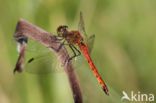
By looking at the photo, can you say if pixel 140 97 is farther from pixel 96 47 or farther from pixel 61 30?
pixel 61 30

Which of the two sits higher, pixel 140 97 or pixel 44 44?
pixel 44 44

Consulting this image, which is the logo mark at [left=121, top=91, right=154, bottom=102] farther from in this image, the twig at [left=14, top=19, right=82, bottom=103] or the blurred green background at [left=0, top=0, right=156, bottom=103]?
the twig at [left=14, top=19, right=82, bottom=103]

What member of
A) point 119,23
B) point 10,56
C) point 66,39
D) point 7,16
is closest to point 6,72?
point 10,56

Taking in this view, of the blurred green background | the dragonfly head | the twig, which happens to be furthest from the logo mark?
the twig

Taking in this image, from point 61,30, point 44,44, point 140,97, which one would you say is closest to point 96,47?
point 140,97

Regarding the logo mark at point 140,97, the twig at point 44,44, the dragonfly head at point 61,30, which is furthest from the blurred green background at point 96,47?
the twig at point 44,44

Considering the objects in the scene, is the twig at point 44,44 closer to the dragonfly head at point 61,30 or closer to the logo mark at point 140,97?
the dragonfly head at point 61,30

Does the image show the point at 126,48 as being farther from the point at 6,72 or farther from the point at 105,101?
the point at 6,72
